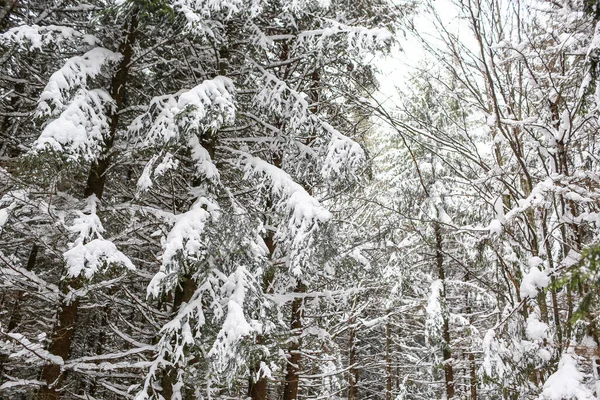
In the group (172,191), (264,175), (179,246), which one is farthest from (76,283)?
(264,175)

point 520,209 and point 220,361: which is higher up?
point 520,209

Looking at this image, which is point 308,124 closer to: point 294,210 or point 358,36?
point 358,36

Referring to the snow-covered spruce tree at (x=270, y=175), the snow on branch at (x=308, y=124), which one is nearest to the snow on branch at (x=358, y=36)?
the snow-covered spruce tree at (x=270, y=175)

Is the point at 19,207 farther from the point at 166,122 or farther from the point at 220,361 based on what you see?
the point at 220,361

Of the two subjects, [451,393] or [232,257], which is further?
[451,393]

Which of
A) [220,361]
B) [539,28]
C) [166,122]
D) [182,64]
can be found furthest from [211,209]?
[539,28]

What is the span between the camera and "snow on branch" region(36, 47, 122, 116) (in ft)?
14.5

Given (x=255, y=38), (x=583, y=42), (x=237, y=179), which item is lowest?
(x=583, y=42)

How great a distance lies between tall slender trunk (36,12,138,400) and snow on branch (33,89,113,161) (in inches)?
9.9

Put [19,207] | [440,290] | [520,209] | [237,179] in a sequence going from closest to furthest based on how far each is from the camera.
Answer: [520,209] → [19,207] → [237,179] → [440,290]

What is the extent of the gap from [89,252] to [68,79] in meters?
2.25

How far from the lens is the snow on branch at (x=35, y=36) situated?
457 cm

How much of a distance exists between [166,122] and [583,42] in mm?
4422

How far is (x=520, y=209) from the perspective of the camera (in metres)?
A: 2.60
